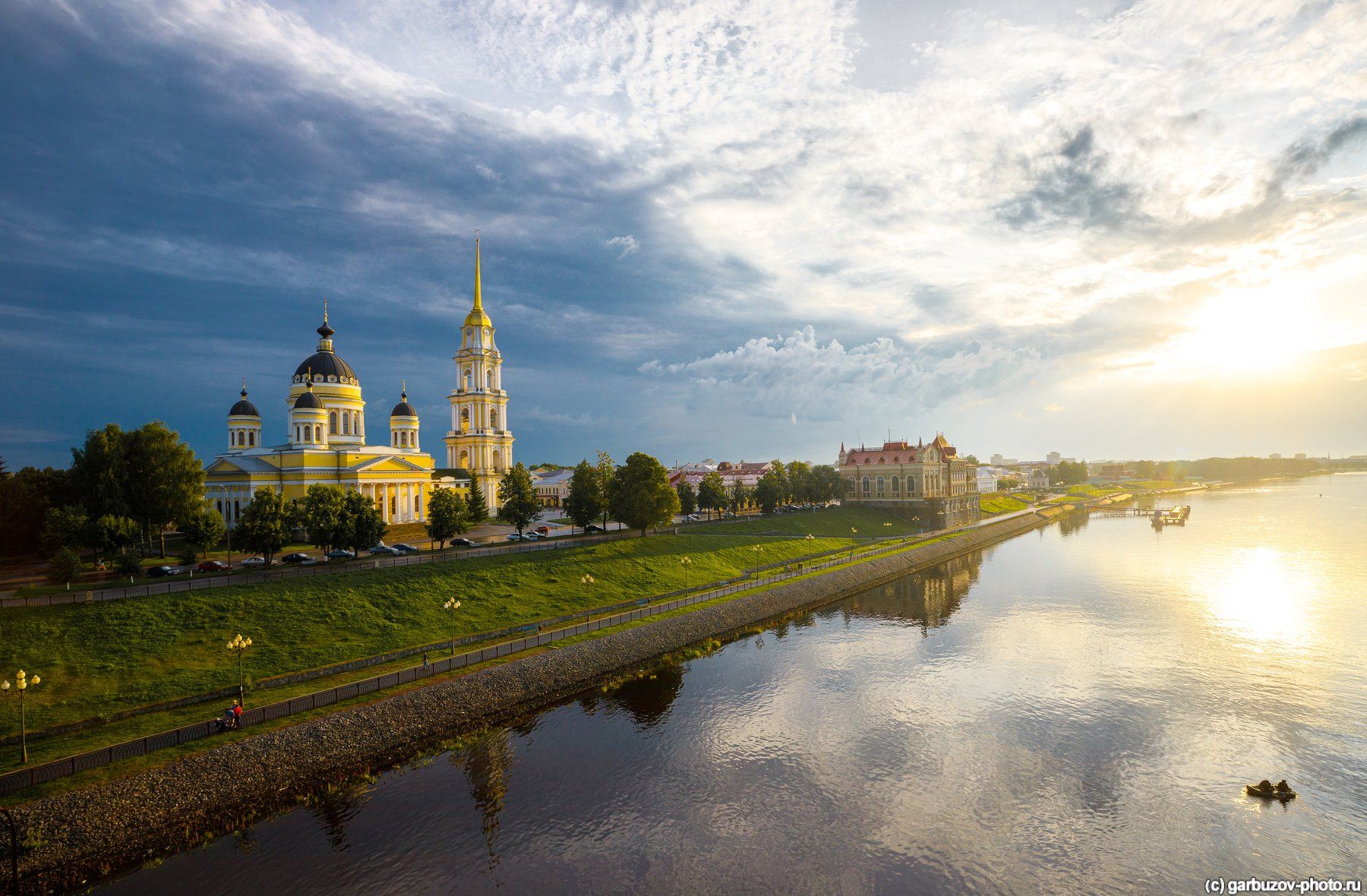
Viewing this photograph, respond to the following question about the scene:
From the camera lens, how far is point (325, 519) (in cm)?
5134

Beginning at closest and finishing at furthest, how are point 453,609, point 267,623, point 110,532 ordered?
point 267,623, point 453,609, point 110,532

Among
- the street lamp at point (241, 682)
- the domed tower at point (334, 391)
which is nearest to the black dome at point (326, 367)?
the domed tower at point (334, 391)

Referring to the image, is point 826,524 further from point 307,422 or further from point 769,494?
point 307,422

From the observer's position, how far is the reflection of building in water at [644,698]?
33594 mm

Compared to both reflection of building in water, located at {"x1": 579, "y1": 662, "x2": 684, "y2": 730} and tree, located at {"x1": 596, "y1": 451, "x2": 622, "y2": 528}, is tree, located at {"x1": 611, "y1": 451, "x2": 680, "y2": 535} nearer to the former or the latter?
tree, located at {"x1": 596, "y1": 451, "x2": 622, "y2": 528}

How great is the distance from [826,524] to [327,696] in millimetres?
79758

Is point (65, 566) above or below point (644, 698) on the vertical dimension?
above

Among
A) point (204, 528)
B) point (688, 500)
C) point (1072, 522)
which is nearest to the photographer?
point (204, 528)

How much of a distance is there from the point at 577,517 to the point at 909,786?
49150 mm

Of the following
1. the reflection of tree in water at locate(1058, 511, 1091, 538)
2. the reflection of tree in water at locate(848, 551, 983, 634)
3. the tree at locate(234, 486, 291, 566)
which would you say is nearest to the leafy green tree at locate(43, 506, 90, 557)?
the tree at locate(234, 486, 291, 566)

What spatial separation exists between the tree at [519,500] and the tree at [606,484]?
24.2ft

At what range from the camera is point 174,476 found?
5122 centimetres

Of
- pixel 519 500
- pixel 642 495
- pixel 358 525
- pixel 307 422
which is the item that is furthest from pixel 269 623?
pixel 307 422

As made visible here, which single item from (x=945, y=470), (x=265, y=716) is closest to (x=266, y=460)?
(x=265, y=716)
